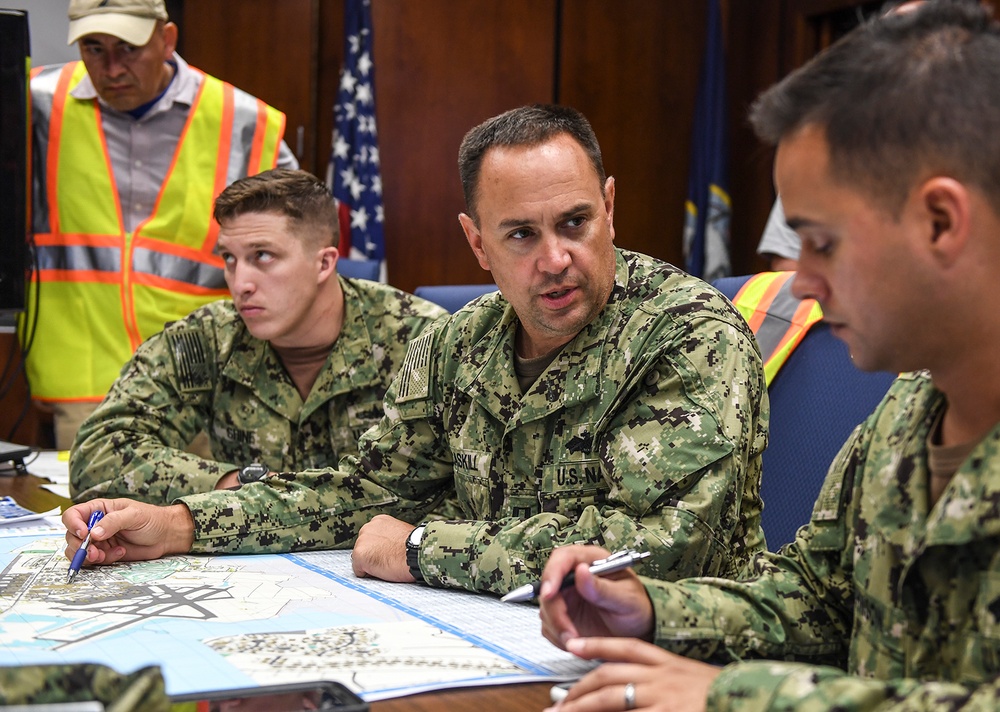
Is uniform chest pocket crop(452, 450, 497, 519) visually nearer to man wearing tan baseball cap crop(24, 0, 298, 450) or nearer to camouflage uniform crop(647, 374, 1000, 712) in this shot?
camouflage uniform crop(647, 374, 1000, 712)

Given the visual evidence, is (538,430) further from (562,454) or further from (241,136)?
(241,136)

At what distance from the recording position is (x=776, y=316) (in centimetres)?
217

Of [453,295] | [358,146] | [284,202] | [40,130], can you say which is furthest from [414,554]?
[358,146]

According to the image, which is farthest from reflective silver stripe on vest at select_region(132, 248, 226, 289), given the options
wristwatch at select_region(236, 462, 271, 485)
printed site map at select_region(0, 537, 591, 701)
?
printed site map at select_region(0, 537, 591, 701)

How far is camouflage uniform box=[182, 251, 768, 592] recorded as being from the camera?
5.01 feet

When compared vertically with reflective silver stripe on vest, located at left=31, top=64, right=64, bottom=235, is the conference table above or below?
below

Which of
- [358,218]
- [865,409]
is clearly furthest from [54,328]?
[865,409]

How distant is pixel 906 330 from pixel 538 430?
0.83 m

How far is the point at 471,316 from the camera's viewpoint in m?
1.99

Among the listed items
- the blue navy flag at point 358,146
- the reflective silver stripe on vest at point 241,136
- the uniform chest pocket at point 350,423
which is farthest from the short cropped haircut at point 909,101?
the blue navy flag at point 358,146

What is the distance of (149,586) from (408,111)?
3.92 meters

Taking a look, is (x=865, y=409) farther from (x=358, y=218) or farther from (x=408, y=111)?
(x=408, y=111)

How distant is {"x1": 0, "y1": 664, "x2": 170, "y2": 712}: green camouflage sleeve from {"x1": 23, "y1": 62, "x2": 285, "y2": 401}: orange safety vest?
270 cm

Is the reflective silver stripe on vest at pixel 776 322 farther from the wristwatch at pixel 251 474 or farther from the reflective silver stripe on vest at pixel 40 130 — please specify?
the reflective silver stripe on vest at pixel 40 130
